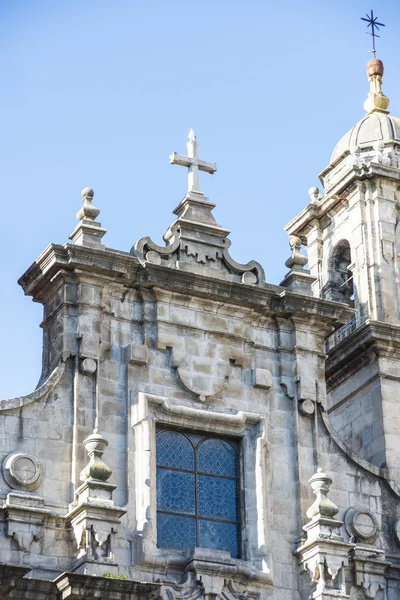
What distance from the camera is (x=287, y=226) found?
112 feet

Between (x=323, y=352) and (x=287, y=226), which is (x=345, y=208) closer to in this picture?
(x=287, y=226)

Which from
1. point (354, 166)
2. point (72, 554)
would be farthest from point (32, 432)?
point (354, 166)

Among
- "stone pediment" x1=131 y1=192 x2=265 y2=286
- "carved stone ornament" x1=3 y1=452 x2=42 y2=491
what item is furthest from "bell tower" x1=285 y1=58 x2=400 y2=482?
"carved stone ornament" x1=3 y1=452 x2=42 y2=491

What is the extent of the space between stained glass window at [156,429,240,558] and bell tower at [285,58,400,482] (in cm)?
340

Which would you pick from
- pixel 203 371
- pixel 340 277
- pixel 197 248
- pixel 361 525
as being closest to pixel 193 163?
pixel 197 248

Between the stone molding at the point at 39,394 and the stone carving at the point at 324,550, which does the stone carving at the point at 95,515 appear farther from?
the stone carving at the point at 324,550

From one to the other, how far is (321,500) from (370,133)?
9941mm

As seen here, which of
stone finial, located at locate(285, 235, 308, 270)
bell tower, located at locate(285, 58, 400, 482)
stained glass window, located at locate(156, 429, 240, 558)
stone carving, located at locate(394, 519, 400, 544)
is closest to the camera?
stained glass window, located at locate(156, 429, 240, 558)

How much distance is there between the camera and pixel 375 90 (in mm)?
34812

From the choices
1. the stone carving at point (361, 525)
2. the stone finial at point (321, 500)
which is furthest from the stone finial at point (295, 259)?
the stone carving at point (361, 525)

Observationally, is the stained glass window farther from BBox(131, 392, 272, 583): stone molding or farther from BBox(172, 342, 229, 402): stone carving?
BBox(172, 342, 229, 402): stone carving

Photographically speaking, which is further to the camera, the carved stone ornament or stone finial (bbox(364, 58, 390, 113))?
stone finial (bbox(364, 58, 390, 113))

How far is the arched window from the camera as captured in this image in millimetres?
32750

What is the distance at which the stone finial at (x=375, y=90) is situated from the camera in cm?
3450
